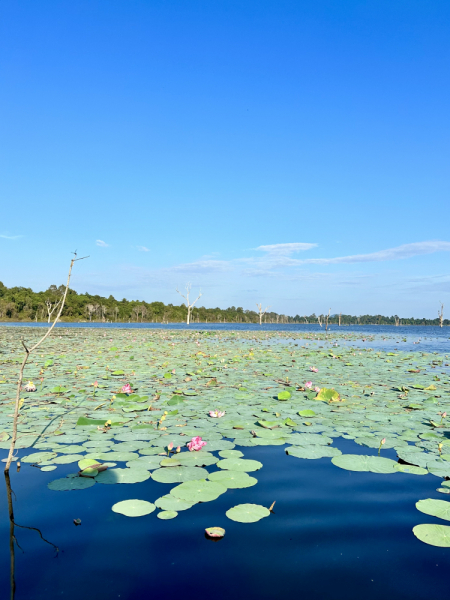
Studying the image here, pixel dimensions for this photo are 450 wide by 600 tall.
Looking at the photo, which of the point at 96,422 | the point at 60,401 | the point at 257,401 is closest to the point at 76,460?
the point at 96,422

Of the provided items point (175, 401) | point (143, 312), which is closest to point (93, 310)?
point (143, 312)

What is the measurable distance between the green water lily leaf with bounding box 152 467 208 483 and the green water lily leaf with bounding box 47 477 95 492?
1.58 feet

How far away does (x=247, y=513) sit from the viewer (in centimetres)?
223

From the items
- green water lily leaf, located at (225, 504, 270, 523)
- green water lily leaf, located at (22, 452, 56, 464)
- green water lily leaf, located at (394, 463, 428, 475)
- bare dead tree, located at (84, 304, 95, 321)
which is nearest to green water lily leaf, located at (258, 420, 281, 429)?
green water lily leaf, located at (394, 463, 428, 475)

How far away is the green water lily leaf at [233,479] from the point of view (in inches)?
104

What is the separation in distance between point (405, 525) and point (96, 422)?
321 cm

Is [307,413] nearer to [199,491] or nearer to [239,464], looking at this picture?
[239,464]

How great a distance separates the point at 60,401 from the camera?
5.27 metres

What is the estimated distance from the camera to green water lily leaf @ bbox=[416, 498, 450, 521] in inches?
89.9

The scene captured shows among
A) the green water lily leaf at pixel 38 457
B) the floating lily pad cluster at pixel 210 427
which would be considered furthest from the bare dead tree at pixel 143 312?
the green water lily leaf at pixel 38 457

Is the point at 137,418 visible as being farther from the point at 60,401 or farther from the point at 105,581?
the point at 105,581

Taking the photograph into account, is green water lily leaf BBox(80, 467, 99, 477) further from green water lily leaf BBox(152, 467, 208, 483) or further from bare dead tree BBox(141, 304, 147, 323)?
bare dead tree BBox(141, 304, 147, 323)

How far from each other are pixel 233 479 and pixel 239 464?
0.30 m

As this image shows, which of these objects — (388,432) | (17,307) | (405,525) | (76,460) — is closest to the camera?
(405,525)
